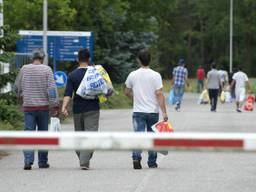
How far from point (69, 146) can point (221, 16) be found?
8479cm

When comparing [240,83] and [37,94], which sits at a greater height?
[37,94]

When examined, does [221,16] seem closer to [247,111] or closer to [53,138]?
[247,111]

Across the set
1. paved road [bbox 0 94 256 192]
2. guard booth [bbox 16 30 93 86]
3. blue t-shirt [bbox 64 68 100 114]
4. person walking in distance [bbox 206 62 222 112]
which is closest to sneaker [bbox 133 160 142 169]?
paved road [bbox 0 94 256 192]

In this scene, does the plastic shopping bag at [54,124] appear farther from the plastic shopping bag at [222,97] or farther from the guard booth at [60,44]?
the plastic shopping bag at [222,97]

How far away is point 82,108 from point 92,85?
37 centimetres

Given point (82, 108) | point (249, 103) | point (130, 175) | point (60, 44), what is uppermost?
point (60, 44)

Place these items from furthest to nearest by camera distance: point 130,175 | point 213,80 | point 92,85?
point 213,80 < point 92,85 < point 130,175

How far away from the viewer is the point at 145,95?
12094 mm

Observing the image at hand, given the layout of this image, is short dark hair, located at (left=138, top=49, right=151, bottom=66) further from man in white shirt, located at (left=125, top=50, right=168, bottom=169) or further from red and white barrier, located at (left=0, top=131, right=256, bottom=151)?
red and white barrier, located at (left=0, top=131, right=256, bottom=151)

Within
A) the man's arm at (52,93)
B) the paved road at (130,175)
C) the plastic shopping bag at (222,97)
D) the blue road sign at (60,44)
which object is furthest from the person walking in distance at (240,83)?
the man's arm at (52,93)

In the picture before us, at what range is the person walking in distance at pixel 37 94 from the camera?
12281mm

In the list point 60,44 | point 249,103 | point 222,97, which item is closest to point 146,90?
point 249,103

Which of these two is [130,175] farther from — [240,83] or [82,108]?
[240,83]

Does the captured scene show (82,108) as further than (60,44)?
No
